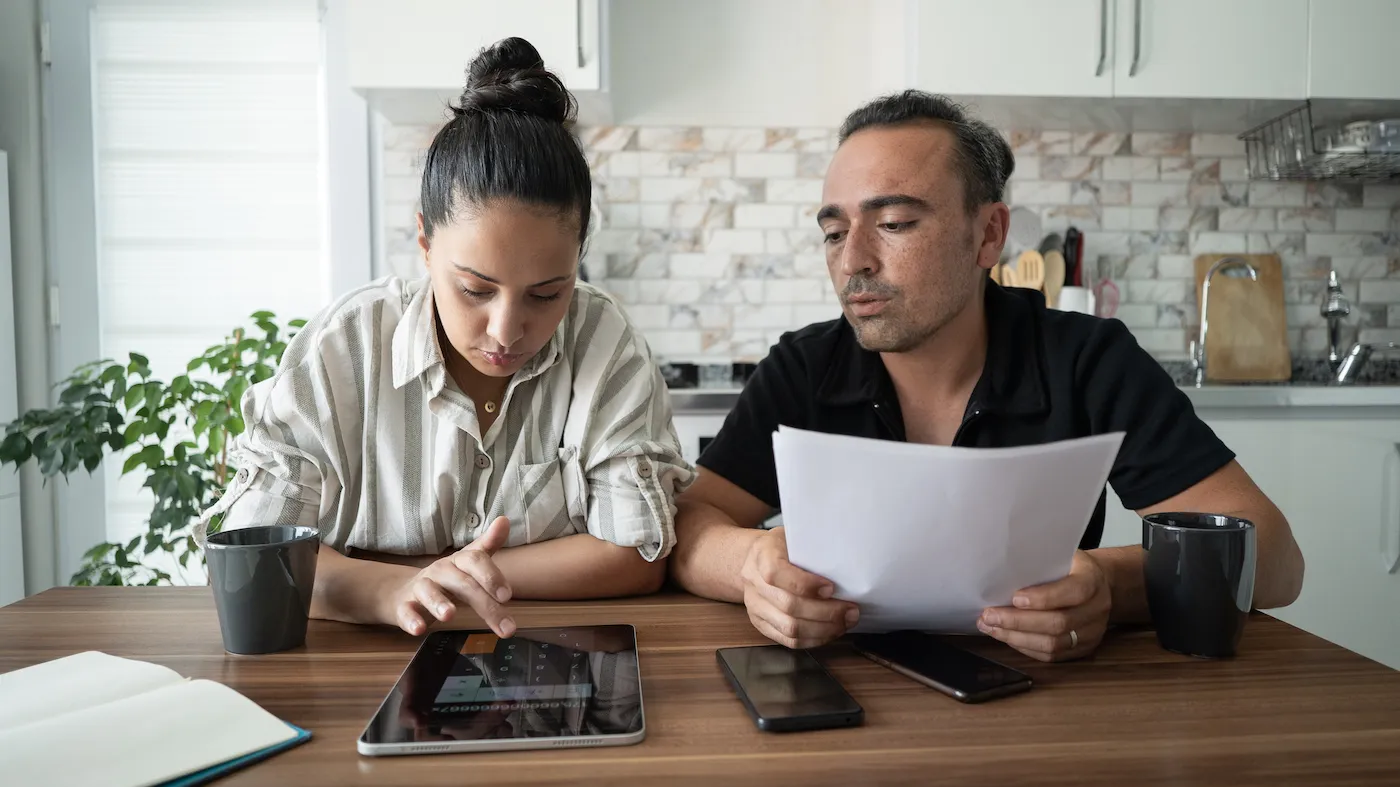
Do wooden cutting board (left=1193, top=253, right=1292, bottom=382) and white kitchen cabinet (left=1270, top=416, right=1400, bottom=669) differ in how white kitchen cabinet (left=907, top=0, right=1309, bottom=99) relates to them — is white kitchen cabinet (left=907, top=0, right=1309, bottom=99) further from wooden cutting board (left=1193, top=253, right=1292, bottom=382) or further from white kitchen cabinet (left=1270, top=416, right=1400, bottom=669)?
white kitchen cabinet (left=1270, top=416, right=1400, bottom=669)

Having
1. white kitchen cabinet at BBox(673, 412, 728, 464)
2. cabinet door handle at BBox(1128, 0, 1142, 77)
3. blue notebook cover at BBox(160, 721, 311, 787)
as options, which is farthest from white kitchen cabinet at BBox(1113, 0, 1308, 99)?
blue notebook cover at BBox(160, 721, 311, 787)

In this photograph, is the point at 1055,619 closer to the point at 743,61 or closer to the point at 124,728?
the point at 124,728

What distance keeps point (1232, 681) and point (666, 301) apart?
2.40m

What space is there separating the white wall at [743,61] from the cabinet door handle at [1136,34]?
0.73m

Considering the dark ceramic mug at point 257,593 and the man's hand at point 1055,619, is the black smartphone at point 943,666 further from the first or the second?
the dark ceramic mug at point 257,593

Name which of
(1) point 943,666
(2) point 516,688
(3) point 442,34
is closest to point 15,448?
(3) point 442,34

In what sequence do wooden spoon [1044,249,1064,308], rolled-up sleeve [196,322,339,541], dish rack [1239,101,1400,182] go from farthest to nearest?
wooden spoon [1044,249,1064,308] < dish rack [1239,101,1400,182] < rolled-up sleeve [196,322,339,541]

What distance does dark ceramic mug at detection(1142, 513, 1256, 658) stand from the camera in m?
0.81

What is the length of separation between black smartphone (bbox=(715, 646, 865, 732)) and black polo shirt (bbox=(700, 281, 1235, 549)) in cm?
58

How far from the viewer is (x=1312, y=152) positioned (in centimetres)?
282

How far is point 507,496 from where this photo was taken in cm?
117

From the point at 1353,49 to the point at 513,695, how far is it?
306cm

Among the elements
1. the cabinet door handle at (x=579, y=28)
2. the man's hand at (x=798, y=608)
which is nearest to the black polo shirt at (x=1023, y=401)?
the man's hand at (x=798, y=608)

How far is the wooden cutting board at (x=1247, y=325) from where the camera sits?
9.96ft
